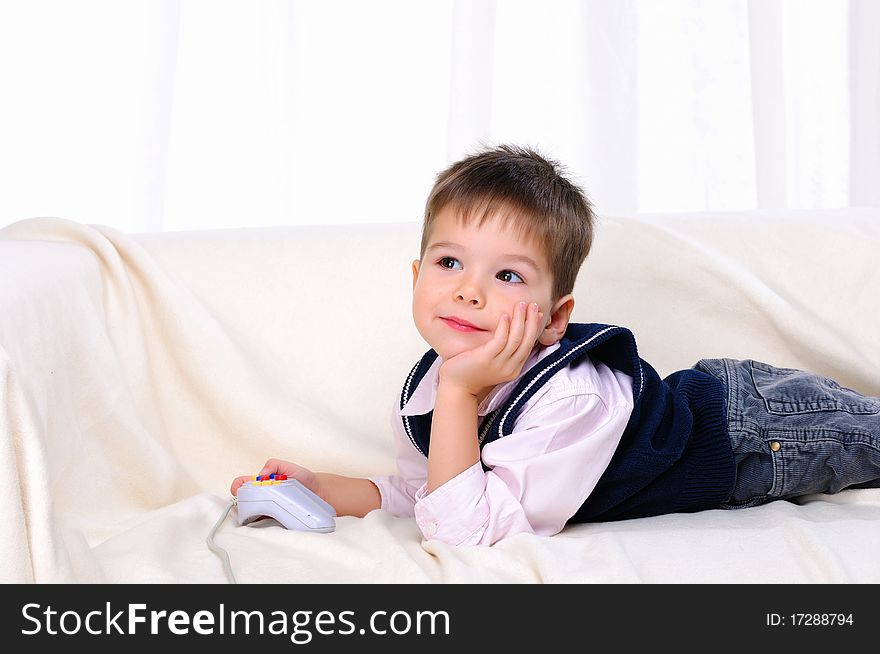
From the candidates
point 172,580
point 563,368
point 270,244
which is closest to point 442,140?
point 270,244

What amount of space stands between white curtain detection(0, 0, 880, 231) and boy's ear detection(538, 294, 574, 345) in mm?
1020

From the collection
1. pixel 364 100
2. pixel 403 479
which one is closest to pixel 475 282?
pixel 403 479

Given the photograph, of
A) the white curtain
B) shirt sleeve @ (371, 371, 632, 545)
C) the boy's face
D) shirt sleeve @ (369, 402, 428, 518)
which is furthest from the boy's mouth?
the white curtain

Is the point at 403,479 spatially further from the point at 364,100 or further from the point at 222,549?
the point at 364,100

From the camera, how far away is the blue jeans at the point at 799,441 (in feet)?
4.13

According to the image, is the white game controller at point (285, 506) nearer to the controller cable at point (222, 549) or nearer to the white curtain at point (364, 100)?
the controller cable at point (222, 549)

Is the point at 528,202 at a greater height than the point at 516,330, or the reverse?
the point at 528,202

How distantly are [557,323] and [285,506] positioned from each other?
40 centimetres

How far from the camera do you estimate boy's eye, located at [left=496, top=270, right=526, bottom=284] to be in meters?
1.14

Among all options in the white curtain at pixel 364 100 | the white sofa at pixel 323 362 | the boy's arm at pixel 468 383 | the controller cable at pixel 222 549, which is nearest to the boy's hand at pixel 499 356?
the boy's arm at pixel 468 383

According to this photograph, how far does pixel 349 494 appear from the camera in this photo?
4.29 feet

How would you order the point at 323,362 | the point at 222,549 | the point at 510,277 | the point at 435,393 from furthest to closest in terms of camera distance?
the point at 323,362 → the point at 435,393 → the point at 510,277 → the point at 222,549

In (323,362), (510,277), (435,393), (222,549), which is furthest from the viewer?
(323,362)

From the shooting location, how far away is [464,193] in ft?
3.81
